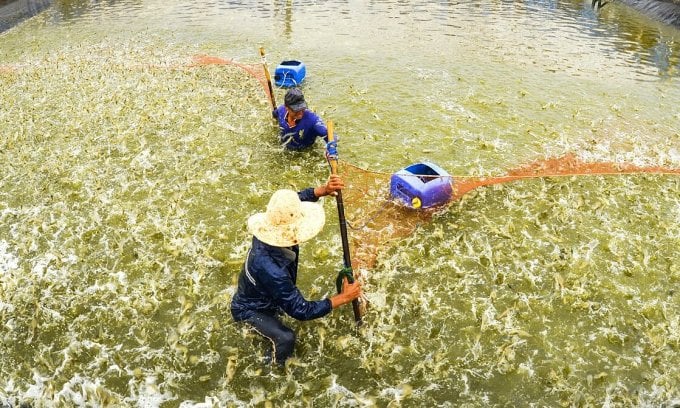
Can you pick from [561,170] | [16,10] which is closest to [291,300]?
[561,170]

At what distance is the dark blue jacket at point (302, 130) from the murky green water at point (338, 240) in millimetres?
319

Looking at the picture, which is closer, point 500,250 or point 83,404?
point 83,404

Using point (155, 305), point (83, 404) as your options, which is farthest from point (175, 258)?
point (83, 404)

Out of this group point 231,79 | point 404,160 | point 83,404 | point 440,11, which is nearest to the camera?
point 83,404

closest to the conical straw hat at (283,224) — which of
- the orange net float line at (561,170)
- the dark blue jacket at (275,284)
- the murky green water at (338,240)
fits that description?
the dark blue jacket at (275,284)

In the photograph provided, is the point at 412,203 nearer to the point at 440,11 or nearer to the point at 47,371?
the point at 47,371

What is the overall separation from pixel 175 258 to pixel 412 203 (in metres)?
3.99

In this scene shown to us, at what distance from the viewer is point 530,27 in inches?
797

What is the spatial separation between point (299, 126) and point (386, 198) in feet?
8.07

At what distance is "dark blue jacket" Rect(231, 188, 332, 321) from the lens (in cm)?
447

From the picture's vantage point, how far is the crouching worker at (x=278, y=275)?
438 cm

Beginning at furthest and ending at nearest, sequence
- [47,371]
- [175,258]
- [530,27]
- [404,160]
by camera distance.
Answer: [530,27] < [404,160] < [175,258] < [47,371]

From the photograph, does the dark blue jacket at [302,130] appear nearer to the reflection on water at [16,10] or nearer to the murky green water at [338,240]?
the murky green water at [338,240]

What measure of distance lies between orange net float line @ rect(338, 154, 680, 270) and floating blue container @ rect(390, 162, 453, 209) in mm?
204
